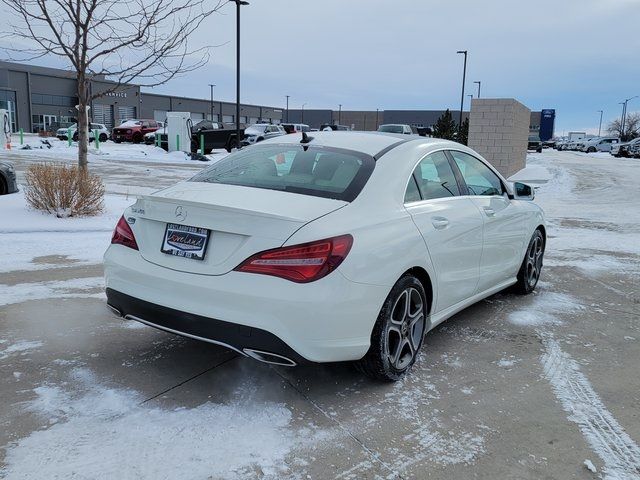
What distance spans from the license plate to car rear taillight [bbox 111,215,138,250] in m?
0.31

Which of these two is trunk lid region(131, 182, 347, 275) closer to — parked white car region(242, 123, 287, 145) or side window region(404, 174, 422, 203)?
side window region(404, 174, 422, 203)

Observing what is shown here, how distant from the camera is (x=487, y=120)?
1858 cm

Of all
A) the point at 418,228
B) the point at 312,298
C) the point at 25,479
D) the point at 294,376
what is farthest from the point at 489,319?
the point at 25,479

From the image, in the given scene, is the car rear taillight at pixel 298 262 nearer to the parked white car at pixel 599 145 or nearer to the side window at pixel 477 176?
the side window at pixel 477 176

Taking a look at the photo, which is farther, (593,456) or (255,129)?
(255,129)

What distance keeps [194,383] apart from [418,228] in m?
1.71

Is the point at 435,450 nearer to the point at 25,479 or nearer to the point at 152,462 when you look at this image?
the point at 152,462

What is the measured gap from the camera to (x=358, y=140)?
165 inches

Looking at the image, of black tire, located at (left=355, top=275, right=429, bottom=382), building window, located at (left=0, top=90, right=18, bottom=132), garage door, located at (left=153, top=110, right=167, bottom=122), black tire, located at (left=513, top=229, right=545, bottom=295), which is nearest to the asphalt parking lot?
black tire, located at (left=355, top=275, right=429, bottom=382)

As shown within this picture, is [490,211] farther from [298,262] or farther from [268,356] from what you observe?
[268,356]

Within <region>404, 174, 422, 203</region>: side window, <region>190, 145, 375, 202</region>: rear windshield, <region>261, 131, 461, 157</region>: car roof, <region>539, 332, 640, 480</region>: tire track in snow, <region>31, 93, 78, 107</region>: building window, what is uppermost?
<region>31, 93, 78, 107</region>: building window

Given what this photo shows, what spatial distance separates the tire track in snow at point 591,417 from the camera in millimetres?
2838

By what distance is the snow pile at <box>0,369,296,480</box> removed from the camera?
8.64ft

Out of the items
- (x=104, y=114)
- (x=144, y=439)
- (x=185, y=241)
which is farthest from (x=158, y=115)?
(x=144, y=439)
